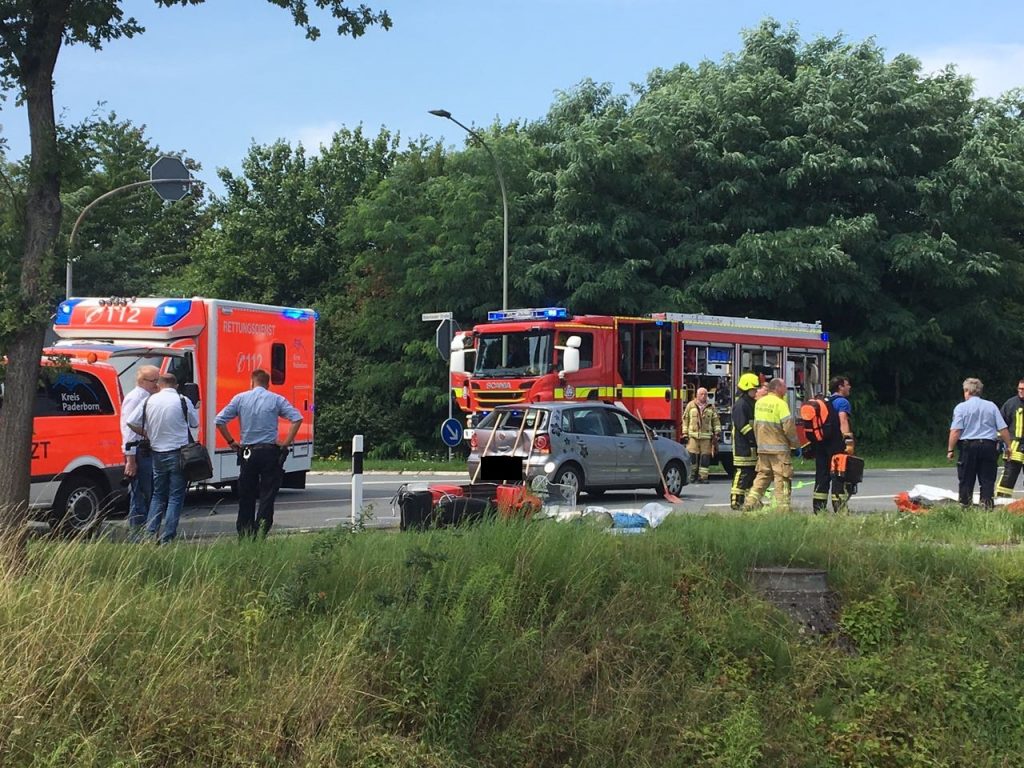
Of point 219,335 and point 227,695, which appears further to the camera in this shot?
point 219,335

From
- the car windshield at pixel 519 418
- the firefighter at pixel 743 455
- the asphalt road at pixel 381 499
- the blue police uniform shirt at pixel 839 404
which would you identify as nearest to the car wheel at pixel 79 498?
the asphalt road at pixel 381 499

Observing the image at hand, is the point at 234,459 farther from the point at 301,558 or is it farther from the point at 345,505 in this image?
the point at 301,558

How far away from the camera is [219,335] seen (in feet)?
56.2

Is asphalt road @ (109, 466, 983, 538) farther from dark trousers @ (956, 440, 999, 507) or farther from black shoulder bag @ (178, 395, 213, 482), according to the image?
dark trousers @ (956, 440, 999, 507)

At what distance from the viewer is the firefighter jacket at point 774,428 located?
596 inches

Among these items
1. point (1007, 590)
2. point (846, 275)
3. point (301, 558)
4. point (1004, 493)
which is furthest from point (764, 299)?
point (301, 558)

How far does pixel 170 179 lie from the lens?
25.7m

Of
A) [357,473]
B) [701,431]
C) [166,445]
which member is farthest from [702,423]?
[166,445]

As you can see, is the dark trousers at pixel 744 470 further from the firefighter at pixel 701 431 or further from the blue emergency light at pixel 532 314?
the blue emergency light at pixel 532 314

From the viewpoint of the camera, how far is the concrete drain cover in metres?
7.93

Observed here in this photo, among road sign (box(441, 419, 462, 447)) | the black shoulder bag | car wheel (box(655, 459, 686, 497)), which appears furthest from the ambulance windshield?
car wheel (box(655, 459, 686, 497))

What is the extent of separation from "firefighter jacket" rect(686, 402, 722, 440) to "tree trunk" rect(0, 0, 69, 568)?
55.3 ft

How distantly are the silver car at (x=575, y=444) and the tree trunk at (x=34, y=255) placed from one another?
31.9 ft

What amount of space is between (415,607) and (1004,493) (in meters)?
11.6
